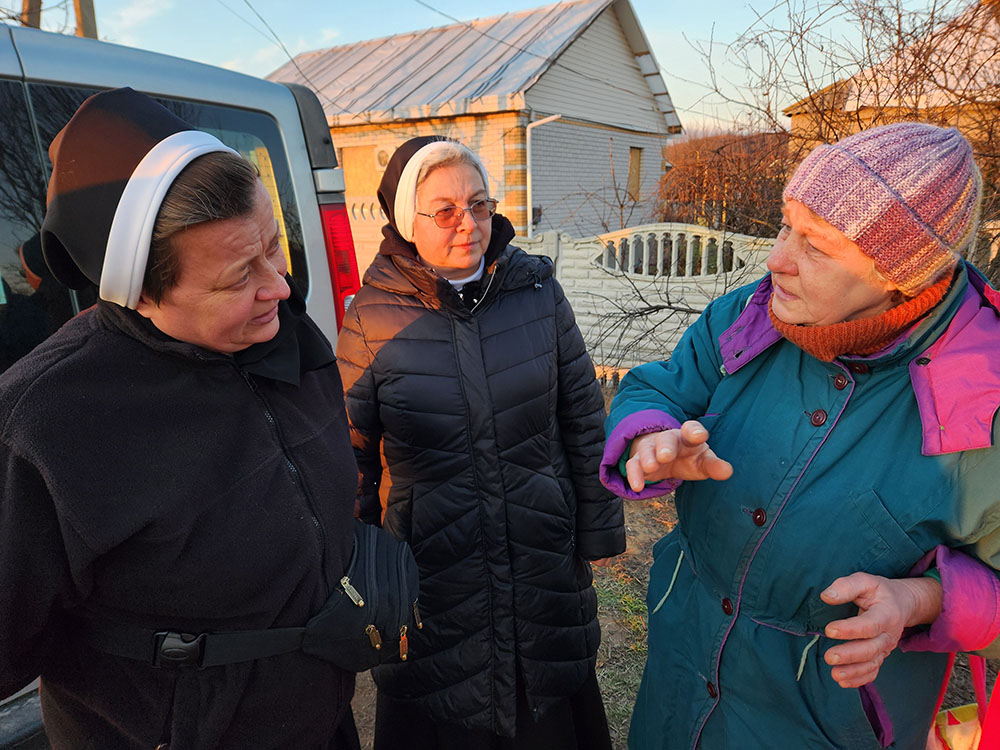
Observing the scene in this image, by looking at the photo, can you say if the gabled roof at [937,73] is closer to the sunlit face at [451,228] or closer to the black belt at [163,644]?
the sunlit face at [451,228]

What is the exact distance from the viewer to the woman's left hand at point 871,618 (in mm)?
990

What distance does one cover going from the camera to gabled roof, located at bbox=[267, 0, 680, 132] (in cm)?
1191

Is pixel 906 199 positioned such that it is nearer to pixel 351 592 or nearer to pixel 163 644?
pixel 351 592

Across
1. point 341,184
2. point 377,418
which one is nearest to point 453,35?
point 341,184

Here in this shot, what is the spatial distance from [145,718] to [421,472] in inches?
33.5

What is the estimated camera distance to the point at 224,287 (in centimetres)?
109

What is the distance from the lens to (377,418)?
1.83 m

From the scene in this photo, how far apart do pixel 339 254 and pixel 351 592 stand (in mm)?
1762

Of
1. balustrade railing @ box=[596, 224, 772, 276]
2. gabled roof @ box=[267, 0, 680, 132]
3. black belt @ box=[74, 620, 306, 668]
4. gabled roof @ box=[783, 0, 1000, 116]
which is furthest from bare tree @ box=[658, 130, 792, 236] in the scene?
gabled roof @ box=[267, 0, 680, 132]

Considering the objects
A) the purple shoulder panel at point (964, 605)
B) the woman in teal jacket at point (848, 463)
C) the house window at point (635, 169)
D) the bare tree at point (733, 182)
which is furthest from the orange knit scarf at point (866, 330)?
the house window at point (635, 169)

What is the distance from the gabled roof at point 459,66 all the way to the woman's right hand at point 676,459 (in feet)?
37.5

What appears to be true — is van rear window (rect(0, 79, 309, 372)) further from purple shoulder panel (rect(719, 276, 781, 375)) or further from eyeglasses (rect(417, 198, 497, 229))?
purple shoulder panel (rect(719, 276, 781, 375))

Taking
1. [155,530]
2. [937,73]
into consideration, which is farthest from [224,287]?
[937,73]

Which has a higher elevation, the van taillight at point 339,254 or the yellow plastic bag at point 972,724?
the van taillight at point 339,254
